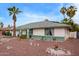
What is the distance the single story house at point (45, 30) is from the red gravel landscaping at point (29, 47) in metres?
0.08

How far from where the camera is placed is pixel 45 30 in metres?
5.79

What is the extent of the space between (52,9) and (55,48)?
1.95ft

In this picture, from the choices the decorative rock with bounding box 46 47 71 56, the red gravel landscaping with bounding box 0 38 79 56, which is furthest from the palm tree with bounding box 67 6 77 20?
the decorative rock with bounding box 46 47 71 56

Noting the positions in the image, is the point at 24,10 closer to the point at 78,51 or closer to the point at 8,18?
the point at 8,18

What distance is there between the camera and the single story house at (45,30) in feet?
18.9

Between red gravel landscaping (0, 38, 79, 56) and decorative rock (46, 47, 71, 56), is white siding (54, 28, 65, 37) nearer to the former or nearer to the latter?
red gravel landscaping (0, 38, 79, 56)

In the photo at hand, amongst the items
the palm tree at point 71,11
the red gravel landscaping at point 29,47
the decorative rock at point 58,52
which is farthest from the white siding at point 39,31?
the palm tree at point 71,11

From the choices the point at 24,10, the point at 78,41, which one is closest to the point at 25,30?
the point at 24,10

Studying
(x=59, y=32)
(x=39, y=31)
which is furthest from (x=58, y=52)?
(x=39, y=31)

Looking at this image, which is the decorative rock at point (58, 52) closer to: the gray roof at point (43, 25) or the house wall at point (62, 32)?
the house wall at point (62, 32)

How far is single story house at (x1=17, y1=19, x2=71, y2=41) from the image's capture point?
5766mm

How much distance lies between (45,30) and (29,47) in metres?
0.36

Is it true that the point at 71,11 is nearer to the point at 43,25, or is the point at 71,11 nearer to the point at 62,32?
the point at 62,32

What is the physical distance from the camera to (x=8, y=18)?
5.78 m
